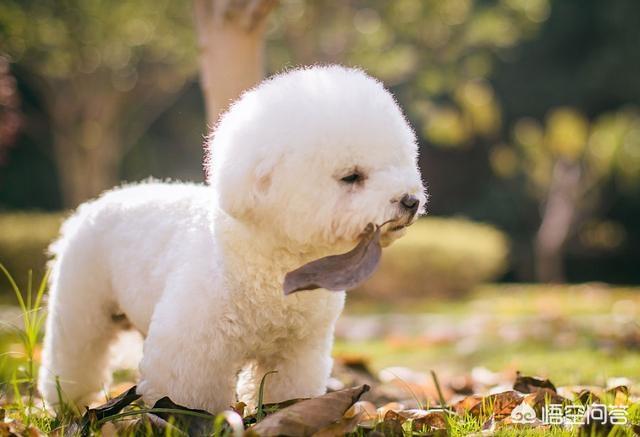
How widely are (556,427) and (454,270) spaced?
32.6ft

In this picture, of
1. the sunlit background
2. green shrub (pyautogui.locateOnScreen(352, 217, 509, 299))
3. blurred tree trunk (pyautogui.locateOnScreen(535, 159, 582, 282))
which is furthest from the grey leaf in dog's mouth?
blurred tree trunk (pyautogui.locateOnScreen(535, 159, 582, 282))

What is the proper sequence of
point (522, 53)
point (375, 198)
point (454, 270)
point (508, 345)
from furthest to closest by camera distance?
point (522, 53), point (454, 270), point (508, 345), point (375, 198)

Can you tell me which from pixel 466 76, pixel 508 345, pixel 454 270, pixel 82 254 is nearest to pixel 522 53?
pixel 466 76

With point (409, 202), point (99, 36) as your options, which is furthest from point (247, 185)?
point (99, 36)

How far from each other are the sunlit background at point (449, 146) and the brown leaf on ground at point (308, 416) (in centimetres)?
202

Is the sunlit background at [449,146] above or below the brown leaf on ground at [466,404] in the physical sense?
above

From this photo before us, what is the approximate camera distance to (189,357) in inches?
99.6

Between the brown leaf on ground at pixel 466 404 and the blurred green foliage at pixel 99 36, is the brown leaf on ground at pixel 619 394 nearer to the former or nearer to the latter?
the brown leaf on ground at pixel 466 404

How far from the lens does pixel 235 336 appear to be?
258cm

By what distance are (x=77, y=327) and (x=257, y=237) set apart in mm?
1172

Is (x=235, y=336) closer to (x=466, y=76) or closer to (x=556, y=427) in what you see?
(x=556, y=427)

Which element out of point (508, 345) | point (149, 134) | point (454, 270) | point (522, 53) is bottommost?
point (508, 345)

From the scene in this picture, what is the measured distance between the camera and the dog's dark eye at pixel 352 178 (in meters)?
2.34

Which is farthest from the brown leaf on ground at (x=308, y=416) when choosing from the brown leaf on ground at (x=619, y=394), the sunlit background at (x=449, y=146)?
the sunlit background at (x=449, y=146)
